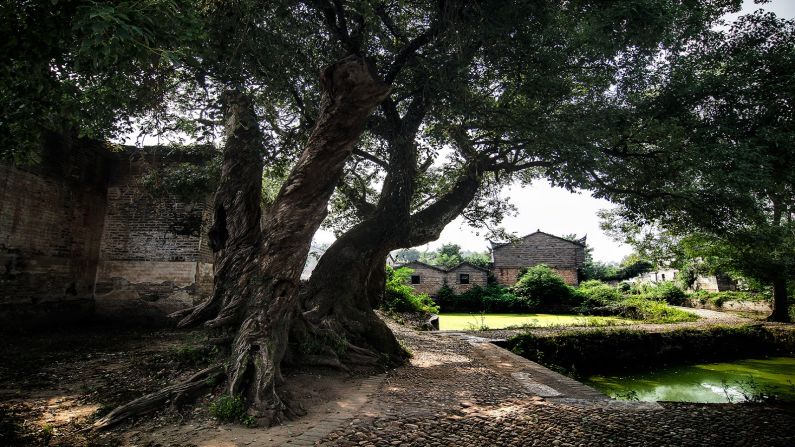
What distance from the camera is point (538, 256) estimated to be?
1383 inches

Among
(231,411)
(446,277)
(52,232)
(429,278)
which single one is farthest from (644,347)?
(429,278)

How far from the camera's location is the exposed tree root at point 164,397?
3.98m

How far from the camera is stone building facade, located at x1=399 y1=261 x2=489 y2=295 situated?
32.9 m

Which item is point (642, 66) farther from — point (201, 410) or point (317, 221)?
point (201, 410)

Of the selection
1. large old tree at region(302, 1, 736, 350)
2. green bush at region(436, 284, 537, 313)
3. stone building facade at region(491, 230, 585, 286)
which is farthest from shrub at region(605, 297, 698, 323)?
large old tree at region(302, 1, 736, 350)

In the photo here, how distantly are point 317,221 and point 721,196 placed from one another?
842 centimetres

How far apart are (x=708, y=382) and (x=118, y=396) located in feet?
44.5

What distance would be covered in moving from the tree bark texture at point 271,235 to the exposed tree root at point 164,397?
0.30m

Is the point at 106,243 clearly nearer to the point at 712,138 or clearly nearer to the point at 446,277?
the point at 712,138

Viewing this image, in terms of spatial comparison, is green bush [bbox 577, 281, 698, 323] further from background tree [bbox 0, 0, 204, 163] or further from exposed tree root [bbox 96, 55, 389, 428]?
background tree [bbox 0, 0, 204, 163]

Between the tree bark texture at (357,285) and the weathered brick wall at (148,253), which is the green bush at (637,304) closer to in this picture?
the tree bark texture at (357,285)

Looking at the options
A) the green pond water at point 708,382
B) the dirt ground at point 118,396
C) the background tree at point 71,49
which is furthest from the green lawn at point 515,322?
the background tree at point 71,49

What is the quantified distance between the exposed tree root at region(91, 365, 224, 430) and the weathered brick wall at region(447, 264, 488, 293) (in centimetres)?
2908

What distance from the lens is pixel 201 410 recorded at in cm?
436
